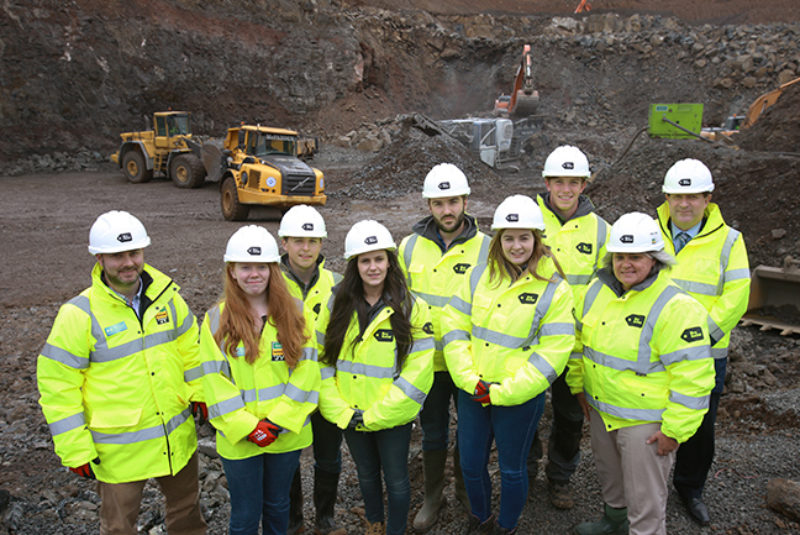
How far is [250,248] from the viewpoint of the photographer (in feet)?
10.0

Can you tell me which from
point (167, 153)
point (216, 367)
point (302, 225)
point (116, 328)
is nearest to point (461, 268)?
point (302, 225)

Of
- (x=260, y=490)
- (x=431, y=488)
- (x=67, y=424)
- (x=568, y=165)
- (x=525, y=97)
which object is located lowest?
(x=431, y=488)

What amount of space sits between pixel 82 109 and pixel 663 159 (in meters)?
21.5

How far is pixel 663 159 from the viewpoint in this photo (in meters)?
12.4

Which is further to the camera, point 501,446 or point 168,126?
point 168,126

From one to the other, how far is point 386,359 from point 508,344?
2.24ft

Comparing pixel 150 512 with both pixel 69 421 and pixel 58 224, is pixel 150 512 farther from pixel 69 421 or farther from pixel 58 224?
pixel 58 224

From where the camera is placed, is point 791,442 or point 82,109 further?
point 82,109

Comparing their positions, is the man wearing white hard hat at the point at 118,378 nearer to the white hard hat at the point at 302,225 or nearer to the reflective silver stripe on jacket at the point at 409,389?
the white hard hat at the point at 302,225

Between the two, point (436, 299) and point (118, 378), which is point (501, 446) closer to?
point (436, 299)

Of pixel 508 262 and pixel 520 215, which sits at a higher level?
pixel 520 215

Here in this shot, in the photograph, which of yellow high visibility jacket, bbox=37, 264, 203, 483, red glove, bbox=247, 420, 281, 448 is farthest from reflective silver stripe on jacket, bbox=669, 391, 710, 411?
yellow high visibility jacket, bbox=37, 264, 203, 483

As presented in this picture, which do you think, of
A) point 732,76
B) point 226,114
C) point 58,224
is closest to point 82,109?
point 226,114

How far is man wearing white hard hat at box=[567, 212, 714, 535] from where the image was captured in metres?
2.98
